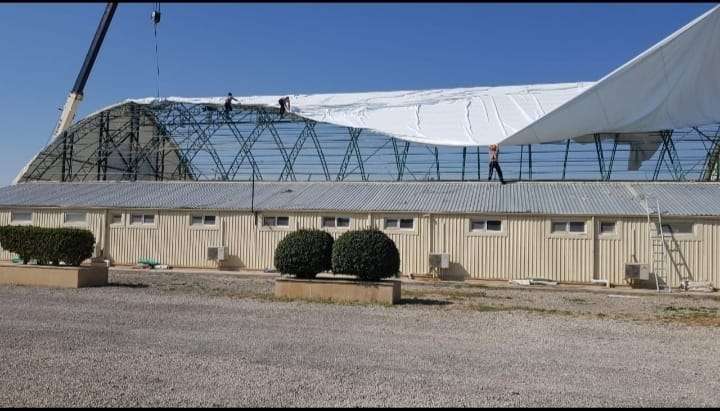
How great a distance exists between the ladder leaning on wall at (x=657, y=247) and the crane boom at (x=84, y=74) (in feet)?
102

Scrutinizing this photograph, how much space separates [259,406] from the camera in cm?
684

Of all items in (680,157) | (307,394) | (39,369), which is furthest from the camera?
(680,157)

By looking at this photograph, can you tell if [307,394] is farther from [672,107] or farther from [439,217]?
[672,107]

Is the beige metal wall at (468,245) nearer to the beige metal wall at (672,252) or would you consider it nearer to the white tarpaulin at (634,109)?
the beige metal wall at (672,252)

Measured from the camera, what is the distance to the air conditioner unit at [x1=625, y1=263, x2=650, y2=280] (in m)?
21.1

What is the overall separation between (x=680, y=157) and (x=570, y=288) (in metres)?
8.28

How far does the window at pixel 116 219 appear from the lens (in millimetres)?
27328

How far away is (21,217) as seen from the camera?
1122 inches

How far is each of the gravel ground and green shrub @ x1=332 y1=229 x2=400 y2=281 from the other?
3.69 ft

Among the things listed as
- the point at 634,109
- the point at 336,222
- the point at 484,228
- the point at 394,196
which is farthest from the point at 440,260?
the point at 634,109

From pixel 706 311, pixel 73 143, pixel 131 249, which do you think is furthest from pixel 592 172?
pixel 73 143

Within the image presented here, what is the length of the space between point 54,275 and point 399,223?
1149 cm

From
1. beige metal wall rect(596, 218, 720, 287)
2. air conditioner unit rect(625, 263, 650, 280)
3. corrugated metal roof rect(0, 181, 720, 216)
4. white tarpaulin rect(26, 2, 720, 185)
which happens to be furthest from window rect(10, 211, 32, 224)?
air conditioner unit rect(625, 263, 650, 280)

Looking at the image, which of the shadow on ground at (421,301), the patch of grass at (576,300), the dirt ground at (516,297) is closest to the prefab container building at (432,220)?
the dirt ground at (516,297)
